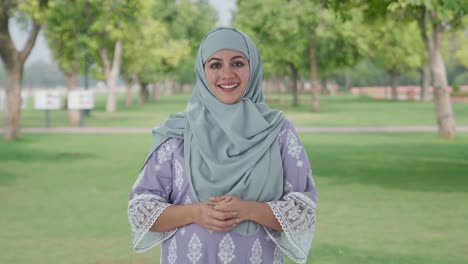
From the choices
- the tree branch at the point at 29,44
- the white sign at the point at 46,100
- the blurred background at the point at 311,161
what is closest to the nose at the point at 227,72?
A: the blurred background at the point at 311,161

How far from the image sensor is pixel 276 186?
10.5 feet

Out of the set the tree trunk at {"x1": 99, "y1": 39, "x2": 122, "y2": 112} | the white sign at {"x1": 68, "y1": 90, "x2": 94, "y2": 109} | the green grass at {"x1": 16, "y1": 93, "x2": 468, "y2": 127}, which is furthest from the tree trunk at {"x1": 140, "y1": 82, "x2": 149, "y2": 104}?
the white sign at {"x1": 68, "y1": 90, "x2": 94, "y2": 109}

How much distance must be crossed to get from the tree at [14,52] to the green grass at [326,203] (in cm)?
256

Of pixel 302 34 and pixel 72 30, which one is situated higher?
pixel 302 34

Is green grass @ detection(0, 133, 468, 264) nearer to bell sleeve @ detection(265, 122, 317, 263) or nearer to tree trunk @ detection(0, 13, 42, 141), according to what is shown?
tree trunk @ detection(0, 13, 42, 141)

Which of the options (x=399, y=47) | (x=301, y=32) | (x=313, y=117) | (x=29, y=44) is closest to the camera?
(x=29, y=44)

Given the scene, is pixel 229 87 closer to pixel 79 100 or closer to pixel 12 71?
pixel 12 71

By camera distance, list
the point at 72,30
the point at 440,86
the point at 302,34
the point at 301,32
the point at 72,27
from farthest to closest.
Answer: the point at 302,34, the point at 301,32, the point at 72,30, the point at 72,27, the point at 440,86

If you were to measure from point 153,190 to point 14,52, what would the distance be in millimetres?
19905

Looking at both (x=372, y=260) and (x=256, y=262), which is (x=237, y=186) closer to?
(x=256, y=262)

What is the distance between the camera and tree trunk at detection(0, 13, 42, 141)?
21750 mm

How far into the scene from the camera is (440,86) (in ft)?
72.1

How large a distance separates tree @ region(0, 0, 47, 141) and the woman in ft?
62.5

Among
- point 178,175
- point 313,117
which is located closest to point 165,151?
point 178,175
